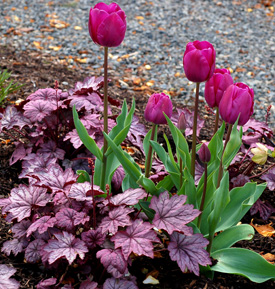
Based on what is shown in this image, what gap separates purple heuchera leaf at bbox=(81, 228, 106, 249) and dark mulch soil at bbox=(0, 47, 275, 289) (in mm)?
318

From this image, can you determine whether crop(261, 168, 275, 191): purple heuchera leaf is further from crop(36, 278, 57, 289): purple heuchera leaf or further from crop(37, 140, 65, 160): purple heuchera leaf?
crop(36, 278, 57, 289): purple heuchera leaf

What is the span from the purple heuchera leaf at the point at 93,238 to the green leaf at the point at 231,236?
0.53 m

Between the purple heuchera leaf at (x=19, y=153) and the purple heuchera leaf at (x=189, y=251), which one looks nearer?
the purple heuchera leaf at (x=189, y=251)

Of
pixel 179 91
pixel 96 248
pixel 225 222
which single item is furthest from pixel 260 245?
pixel 179 91

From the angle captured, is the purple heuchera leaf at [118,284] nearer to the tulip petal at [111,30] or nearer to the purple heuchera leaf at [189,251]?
the purple heuchera leaf at [189,251]

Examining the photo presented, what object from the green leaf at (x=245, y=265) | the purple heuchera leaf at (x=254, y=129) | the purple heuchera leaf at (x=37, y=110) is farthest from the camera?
the purple heuchera leaf at (x=254, y=129)

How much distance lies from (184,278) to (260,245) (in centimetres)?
51

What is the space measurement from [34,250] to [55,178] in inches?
12.7

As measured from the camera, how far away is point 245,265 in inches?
71.0

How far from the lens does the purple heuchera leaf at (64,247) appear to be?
165 centimetres

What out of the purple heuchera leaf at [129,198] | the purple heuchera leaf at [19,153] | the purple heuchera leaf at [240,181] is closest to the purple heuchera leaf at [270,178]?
the purple heuchera leaf at [240,181]

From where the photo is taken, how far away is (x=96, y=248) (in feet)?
5.97

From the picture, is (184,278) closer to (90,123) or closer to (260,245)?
(260,245)

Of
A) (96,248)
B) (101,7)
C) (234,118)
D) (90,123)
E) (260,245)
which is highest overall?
(101,7)
